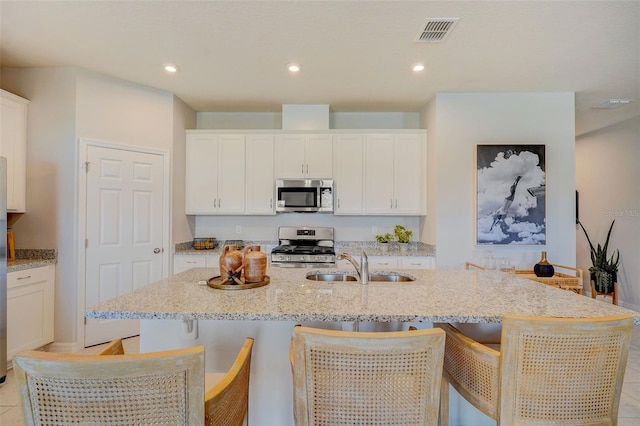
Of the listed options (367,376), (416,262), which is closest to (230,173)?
(416,262)

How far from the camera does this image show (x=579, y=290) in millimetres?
3035

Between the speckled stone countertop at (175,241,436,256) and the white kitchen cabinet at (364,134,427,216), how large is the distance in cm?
47

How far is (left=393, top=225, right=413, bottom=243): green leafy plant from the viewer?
3992 mm

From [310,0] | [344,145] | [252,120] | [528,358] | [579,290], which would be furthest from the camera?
[252,120]

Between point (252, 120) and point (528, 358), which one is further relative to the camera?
point (252, 120)

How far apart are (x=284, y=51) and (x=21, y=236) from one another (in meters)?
3.05

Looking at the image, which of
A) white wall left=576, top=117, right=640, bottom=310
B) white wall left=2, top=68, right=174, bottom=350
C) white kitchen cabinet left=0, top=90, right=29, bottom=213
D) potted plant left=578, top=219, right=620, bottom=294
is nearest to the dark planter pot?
potted plant left=578, top=219, right=620, bottom=294

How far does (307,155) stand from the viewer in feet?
13.3

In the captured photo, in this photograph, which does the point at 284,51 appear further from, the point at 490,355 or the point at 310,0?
the point at 490,355

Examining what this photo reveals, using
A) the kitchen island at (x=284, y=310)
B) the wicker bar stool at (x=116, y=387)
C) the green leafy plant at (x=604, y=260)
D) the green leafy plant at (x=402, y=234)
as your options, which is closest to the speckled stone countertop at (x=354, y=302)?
the kitchen island at (x=284, y=310)

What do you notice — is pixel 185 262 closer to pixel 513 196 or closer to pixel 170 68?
pixel 170 68

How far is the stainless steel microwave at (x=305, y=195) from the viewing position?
401 centimetres

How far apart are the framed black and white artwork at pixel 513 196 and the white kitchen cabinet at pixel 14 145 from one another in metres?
4.65

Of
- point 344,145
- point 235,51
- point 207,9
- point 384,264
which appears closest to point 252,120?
point 344,145
